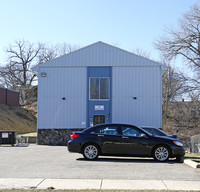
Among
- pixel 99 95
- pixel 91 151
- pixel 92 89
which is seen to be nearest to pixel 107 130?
pixel 91 151

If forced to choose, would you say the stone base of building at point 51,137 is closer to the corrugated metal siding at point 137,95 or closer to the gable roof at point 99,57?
the corrugated metal siding at point 137,95

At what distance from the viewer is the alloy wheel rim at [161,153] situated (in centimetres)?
1322

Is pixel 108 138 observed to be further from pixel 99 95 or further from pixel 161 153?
pixel 99 95

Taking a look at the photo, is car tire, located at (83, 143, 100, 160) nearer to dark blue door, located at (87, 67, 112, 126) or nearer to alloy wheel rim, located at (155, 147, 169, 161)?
alloy wheel rim, located at (155, 147, 169, 161)

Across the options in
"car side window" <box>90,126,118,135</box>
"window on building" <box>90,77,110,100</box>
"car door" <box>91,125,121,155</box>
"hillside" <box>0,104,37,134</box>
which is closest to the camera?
"car door" <box>91,125,121,155</box>

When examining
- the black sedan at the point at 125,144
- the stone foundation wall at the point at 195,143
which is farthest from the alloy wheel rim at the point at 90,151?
the stone foundation wall at the point at 195,143

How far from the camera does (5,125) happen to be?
123 ft

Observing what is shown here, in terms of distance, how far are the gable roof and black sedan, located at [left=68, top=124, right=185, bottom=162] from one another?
14183 mm

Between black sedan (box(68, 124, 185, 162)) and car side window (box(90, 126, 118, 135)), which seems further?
car side window (box(90, 126, 118, 135))

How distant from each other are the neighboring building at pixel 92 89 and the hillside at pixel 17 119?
11113 millimetres

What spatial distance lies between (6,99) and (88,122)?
71.5ft

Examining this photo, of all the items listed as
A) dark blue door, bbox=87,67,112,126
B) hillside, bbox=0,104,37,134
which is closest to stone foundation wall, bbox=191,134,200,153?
dark blue door, bbox=87,67,112,126

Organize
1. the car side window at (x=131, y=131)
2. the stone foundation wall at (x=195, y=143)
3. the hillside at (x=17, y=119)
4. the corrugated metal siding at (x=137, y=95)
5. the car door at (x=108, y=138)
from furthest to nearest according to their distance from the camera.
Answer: the hillside at (x=17, y=119)
the corrugated metal siding at (x=137, y=95)
the stone foundation wall at (x=195, y=143)
the car side window at (x=131, y=131)
the car door at (x=108, y=138)

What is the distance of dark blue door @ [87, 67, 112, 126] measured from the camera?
27234 mm
